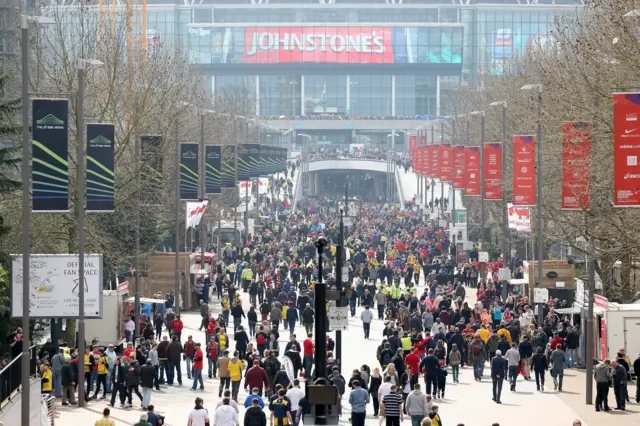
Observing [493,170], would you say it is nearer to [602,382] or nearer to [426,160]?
[602,382]

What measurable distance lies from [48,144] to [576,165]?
11370mm

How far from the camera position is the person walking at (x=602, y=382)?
28.6 meters

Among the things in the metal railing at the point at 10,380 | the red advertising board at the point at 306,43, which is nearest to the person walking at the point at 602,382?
the metal railing at the point at 10,380

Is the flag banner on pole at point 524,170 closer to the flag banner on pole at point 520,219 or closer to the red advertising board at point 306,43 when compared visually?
the flag banner on pole at point 520,219

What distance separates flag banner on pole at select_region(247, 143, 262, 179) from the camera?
7000 cm

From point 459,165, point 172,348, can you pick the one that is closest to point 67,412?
point 172,348

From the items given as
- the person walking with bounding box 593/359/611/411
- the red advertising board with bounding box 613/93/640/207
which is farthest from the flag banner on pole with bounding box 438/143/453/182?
the red advertising board with bounding box 613/93/640/207

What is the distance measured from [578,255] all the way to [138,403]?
23162 mm

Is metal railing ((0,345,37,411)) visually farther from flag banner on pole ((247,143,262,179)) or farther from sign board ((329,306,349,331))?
flag banner on pole ((247,143,262,179))

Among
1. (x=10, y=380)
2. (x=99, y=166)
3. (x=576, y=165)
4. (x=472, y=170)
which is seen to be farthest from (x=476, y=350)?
(x=472, y=170)

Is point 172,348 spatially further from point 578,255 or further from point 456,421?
point 578,255

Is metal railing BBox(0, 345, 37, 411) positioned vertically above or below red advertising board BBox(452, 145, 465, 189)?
below

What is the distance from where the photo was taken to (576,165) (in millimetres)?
31625

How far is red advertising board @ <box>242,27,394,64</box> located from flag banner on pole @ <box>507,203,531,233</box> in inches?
4789
